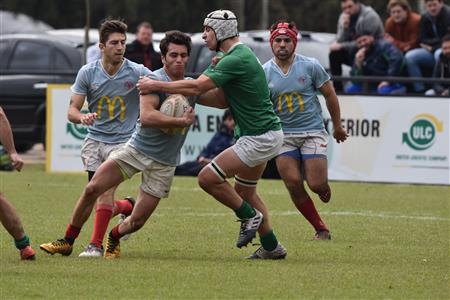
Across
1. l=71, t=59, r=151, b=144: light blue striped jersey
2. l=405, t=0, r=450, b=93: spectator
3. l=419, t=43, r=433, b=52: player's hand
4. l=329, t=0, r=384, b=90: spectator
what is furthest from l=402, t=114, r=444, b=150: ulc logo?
l=71, t=59, r=151, b=144: light blue striped jersey

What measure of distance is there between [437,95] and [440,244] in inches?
286

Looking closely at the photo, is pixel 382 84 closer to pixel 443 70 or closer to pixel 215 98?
pixel 443 70

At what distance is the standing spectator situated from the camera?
1062 centimetres

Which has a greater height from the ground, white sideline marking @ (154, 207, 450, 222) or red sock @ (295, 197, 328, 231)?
red sock @ (295, 197, 328, 231)

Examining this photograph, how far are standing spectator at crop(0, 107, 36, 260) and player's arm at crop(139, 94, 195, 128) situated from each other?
1.06 metres

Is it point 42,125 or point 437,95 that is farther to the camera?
point 42,125

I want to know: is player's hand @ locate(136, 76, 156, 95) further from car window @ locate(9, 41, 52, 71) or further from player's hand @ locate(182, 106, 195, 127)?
car window @ locate(9, 41, 52, 71)

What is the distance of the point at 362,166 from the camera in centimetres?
2039

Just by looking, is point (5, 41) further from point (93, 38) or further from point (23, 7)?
point (23, 7)

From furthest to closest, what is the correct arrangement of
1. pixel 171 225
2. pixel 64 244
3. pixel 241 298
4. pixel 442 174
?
pixel 442 174, pixel 171 225, pixel 64 244, pixel 241 298

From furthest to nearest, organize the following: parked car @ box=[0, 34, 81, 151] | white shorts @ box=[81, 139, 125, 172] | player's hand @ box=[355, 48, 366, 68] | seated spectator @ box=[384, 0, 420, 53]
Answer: parked car @ box=[0, 34, 81, 151] < seated spectator @ box=[384, 0, 420, 53] < player's hand @ box=[355, 48, 366, 68] < white shorts @ box=[81, 139, 125, 172]

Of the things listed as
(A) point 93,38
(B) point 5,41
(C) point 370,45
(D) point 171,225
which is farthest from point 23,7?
(D) point 171,225

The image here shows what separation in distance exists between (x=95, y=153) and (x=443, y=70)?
31.7 feet

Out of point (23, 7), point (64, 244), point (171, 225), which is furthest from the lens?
point (23, 7)
